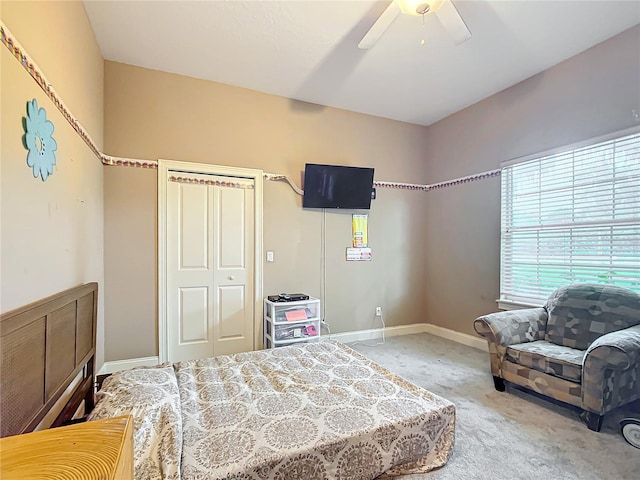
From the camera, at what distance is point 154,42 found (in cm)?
268

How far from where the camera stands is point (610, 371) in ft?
6.54

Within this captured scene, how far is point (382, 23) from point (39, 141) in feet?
6.97

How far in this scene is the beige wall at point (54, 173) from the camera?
1201mm

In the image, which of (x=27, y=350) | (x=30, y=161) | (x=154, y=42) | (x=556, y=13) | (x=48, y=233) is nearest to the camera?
(x=27, y=350)

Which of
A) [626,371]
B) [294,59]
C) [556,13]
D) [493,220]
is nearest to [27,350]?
[294,59]

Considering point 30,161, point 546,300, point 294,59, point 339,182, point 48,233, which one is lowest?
point 546,300

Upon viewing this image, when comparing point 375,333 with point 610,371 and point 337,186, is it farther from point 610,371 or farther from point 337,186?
point 610,371

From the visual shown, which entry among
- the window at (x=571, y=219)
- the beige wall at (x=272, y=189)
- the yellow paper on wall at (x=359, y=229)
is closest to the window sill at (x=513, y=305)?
the window at (x=571, y=219)

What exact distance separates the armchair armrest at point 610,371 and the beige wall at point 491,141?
5.01 ft

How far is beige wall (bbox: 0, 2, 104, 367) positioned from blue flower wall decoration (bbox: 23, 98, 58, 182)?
4cm

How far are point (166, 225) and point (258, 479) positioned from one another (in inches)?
101

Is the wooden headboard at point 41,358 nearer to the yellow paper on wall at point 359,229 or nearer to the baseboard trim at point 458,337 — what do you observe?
the yellow paper on wall at point 359,229

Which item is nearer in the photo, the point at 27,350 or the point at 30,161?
the point at 27,350

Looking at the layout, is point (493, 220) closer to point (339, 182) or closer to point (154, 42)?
point (339, 182)
